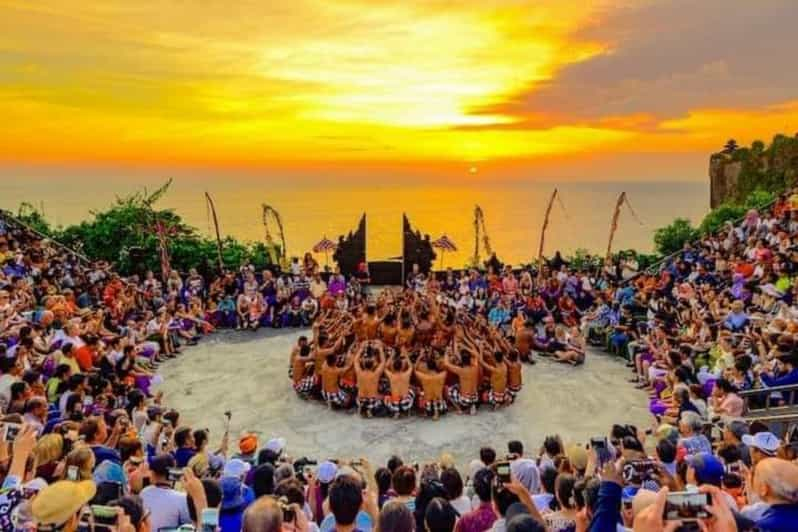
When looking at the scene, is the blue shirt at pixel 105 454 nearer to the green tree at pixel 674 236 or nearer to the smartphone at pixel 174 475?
the smartphone at pixel 174 475

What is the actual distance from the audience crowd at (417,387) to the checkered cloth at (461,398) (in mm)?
26

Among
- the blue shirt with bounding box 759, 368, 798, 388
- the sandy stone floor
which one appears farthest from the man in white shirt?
the blue shirt with bounding box 759, 368, 798, 388

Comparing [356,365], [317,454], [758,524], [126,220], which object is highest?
[126,220]

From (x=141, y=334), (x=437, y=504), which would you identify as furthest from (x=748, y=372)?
(x=141, y=334)

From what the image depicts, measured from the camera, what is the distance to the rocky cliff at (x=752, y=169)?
38094 mm

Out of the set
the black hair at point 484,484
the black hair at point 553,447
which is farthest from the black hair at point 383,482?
the black hair at point 553,447

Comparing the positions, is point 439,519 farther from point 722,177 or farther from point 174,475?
point 722,177

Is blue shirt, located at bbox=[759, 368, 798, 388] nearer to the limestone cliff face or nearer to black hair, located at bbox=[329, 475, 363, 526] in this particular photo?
black hair, located at bbox=[329, 475, 363, 526]

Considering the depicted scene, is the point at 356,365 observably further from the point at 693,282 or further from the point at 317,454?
the point at 693,282

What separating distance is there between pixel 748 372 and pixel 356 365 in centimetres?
617

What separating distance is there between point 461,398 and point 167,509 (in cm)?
652

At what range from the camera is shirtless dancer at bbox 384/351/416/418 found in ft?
34.5

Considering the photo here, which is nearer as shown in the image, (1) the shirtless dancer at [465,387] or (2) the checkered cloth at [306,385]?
(1) the shirtless dancer at [465,387]

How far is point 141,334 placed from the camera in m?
13.9
